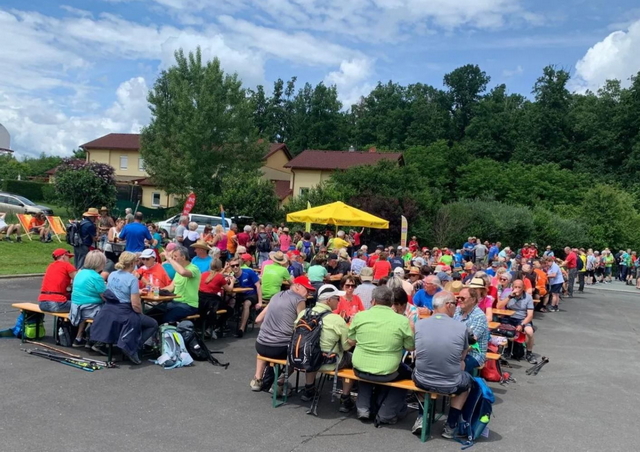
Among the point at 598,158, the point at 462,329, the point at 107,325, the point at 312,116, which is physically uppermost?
the point at 312,116

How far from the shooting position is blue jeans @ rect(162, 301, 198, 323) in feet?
27.9

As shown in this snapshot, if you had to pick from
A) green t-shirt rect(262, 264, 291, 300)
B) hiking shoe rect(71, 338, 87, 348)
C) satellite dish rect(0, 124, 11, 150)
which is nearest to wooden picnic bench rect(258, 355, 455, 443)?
hiking shoe rect(71, 338, 87, 348)

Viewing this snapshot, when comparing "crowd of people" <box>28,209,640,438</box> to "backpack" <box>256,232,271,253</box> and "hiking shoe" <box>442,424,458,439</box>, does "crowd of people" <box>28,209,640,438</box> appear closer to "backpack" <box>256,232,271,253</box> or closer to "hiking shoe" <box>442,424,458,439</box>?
"hiking shoe" <box>442,424,458,439</box>

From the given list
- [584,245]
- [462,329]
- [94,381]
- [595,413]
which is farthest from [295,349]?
[584,245]

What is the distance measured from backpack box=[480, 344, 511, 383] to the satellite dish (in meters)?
17.4

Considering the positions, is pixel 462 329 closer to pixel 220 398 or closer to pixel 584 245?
pixel 220 398

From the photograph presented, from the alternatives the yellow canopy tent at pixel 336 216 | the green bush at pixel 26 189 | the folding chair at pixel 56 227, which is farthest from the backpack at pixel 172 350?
the green bush at pixel 26 189

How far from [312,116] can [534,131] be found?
30.8m

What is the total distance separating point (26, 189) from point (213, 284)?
50.5 metres

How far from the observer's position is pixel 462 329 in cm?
584

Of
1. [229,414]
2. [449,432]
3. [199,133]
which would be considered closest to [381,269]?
[449,432]

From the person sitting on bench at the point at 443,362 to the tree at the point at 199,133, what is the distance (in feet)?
104

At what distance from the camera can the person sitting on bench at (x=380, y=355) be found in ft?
19.8

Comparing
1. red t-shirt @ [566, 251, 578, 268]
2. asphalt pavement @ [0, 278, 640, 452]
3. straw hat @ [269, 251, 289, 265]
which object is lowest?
asphalt pavement @ [0, 278, 640, 452]
